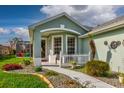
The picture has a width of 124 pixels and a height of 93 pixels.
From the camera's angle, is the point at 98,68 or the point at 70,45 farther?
the point at 70,45

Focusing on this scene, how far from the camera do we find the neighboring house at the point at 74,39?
1588 cm

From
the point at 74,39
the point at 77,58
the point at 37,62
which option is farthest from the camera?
the point at 74,39

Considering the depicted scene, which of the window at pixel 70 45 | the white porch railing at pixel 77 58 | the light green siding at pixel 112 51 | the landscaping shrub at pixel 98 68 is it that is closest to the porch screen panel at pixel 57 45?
the window at pixel 70 45

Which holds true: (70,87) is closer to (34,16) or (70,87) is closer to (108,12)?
(34,16)

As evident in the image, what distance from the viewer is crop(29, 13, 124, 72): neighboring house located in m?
15.9

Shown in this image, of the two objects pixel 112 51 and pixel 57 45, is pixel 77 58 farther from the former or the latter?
pixel 112 51

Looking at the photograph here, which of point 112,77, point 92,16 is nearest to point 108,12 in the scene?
point 92,16

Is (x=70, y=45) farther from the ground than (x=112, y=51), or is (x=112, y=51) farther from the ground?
(x=70, y=45)

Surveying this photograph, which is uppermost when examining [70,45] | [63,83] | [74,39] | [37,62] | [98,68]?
[74,39]

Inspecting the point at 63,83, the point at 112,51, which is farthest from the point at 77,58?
the point at 63,83

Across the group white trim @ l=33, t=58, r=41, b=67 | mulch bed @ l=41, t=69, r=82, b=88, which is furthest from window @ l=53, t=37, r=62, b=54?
mulch bed @ l=41, t=69, r=82, b=88

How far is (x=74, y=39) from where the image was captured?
21719 mm
